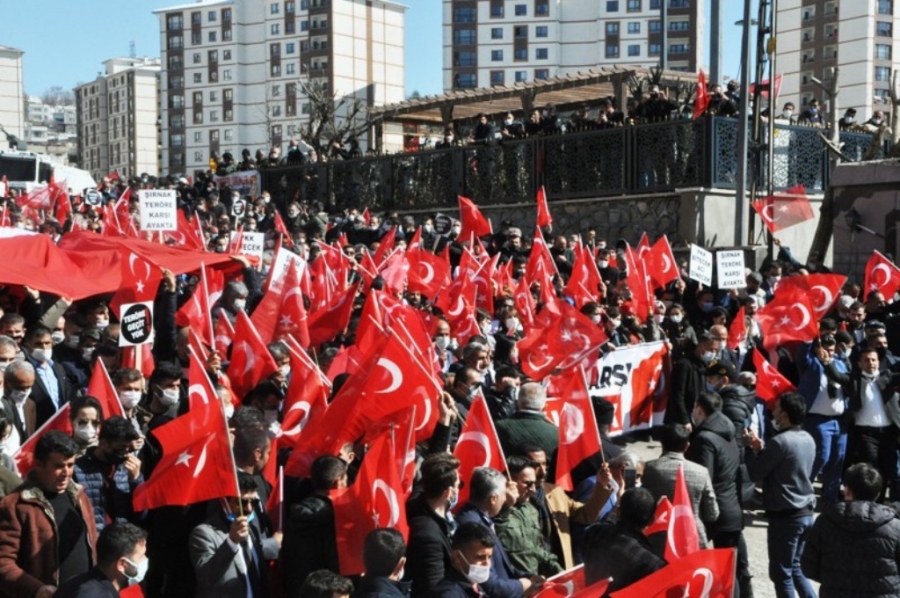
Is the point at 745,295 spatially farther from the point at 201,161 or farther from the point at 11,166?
the point at 201,161

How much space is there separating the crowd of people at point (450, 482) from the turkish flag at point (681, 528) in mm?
190

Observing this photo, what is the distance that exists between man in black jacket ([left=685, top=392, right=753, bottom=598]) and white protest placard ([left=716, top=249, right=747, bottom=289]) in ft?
18.1

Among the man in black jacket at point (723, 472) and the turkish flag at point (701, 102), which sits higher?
the turkish flag at point (701, 102)

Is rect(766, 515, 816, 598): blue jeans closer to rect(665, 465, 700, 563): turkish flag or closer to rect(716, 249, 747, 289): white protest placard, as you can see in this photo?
rect(665, 465, 700, 563): turkish flag

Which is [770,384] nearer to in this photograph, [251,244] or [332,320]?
[332,320]

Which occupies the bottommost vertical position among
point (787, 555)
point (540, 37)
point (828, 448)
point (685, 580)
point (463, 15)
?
point (787, 555)

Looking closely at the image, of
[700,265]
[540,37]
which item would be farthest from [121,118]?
[700,265]

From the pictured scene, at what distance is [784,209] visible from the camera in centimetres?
1852

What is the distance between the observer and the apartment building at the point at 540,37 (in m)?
93.5

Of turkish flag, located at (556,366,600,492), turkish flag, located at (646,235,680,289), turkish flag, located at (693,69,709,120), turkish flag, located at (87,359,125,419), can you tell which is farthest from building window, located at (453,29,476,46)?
turkish flag, located at (87,359,125,419)

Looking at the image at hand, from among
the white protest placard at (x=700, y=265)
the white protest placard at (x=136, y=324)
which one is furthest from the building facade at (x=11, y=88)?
the white protest placard at (x=136, y=324)

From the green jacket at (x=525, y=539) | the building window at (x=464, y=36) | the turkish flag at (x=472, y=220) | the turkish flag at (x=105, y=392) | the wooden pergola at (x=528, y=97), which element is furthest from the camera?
the building window at (x=464, y=36)

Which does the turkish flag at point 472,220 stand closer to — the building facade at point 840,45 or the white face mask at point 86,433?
the white face mask at point 86,433

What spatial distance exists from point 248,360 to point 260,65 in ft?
317
